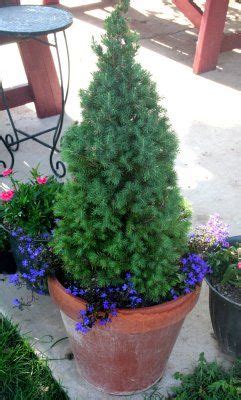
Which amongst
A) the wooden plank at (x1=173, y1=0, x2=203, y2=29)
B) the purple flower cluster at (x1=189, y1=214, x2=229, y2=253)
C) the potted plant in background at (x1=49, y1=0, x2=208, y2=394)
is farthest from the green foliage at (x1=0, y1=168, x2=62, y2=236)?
the wooden plank at (x1=173, y1=0, x2=203, y2=29)

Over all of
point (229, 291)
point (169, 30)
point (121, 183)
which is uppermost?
point (121, 183)

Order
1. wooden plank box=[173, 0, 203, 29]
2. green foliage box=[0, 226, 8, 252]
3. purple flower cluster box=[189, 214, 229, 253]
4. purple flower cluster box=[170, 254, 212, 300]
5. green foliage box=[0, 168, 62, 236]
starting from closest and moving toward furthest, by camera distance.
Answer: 1. purple flower cluster box=[170, 254, 212, 300]
2. purple flower cluster box=[189, 214, 229, 253]
3. green foliage box=[0, 168, 62, 236]
4. green foliage box=[0, 226, 8, 252]
5. wooden plank box=[173, 0, 203, 29]

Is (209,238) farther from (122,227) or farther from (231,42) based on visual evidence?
(231,42)

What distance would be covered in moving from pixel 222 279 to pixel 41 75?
2751 millimetres

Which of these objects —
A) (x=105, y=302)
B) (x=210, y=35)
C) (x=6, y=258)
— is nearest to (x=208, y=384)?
(x=105, y=302)

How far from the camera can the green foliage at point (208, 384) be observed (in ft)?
7.04

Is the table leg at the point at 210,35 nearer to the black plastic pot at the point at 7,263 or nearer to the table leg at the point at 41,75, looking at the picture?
the table leg at the point at 41,75

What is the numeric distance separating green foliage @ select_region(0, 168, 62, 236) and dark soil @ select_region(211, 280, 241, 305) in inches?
35.0

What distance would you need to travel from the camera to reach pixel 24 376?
2.29 metres

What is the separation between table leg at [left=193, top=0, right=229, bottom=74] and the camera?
5.23 metres

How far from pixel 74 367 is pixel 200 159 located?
2.23 meters

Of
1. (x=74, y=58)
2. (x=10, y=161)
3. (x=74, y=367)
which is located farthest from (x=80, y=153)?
(x=74, y=58)

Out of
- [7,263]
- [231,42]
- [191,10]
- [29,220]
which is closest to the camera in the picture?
[29,220]

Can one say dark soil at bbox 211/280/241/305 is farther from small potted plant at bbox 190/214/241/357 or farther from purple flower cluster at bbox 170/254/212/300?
purple flower cluster at bbox 170/254/212/300
